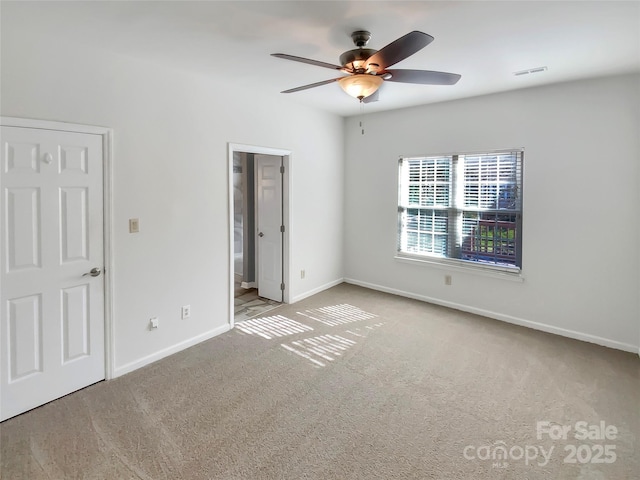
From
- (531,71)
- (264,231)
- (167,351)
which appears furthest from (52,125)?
(531,71)

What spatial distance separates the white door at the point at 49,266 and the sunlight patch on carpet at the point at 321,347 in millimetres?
1717

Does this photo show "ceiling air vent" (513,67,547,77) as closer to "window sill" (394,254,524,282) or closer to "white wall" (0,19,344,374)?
"window sill" (394,254,524,282)

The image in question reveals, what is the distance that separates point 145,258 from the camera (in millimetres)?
3076

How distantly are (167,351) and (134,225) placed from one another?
1249mm

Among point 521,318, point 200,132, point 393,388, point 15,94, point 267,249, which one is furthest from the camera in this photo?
point 267,249

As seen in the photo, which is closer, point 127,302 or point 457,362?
point 127,302

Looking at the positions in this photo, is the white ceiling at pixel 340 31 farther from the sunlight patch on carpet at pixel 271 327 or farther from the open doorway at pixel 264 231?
the sunlight patch on carpet at pixel 271 327

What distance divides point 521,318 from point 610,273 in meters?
1.01

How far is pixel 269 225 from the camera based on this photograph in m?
4.89

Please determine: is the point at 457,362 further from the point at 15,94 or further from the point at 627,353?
the point at 15,94

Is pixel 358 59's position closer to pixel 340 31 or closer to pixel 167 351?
pixel 340 31

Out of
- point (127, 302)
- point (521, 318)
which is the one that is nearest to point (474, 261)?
point (521, 318)

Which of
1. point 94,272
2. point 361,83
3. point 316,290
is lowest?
point 316,290

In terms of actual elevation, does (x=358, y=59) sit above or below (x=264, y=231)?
above
